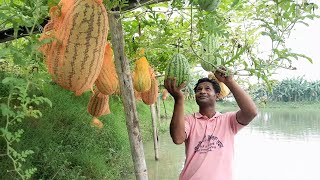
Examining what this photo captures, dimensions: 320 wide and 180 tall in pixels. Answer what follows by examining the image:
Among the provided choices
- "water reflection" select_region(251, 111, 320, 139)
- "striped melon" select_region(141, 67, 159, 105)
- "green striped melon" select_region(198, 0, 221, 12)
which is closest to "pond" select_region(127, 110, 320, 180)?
"water reflection" select_region(251, 111, 320, 139)

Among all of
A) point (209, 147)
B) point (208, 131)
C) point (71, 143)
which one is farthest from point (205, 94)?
point (71, 143)

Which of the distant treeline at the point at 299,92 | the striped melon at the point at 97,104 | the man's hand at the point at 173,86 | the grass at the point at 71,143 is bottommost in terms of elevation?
the distant treeline at the point at 299,92

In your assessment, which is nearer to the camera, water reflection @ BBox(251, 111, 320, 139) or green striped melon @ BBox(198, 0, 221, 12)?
green striped melon @ BBox(198, 0, 221, 12)

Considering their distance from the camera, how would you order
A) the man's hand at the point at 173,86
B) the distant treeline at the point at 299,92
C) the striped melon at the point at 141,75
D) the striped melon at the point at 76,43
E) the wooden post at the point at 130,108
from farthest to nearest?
1. the distant treeline at the point at 299,92
2. the striped melon at the point at 141,75
3. the man's hand at the point at 173,86
4. the wooden post at the point at 130,108
5. the striped melon at the point at 76,43

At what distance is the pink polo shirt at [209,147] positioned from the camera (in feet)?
10.1

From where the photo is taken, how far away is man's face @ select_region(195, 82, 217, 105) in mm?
3359

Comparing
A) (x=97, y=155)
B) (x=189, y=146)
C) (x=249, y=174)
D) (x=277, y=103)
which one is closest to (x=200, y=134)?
(x=189, y=146)

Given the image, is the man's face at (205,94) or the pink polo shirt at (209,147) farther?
the man's face at (205,94)

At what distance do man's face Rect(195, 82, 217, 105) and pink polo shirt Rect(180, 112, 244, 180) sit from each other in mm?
121

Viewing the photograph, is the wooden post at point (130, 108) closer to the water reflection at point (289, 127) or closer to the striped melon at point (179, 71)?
the striped melon at point (179, 71)

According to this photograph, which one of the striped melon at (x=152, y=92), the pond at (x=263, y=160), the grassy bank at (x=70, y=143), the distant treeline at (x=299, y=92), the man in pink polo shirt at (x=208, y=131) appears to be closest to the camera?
the man in pink polo shirt at (x=208, y=131)

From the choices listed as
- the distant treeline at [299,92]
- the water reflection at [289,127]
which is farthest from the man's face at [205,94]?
the distant treeline at [299,92]

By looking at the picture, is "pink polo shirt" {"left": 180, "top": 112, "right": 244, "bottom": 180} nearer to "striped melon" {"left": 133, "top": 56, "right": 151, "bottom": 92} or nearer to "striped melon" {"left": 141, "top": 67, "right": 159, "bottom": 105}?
"striped melon" {"left": 133, "top": 56, "right": 151, "bottom": 92}

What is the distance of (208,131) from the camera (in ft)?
10.6
